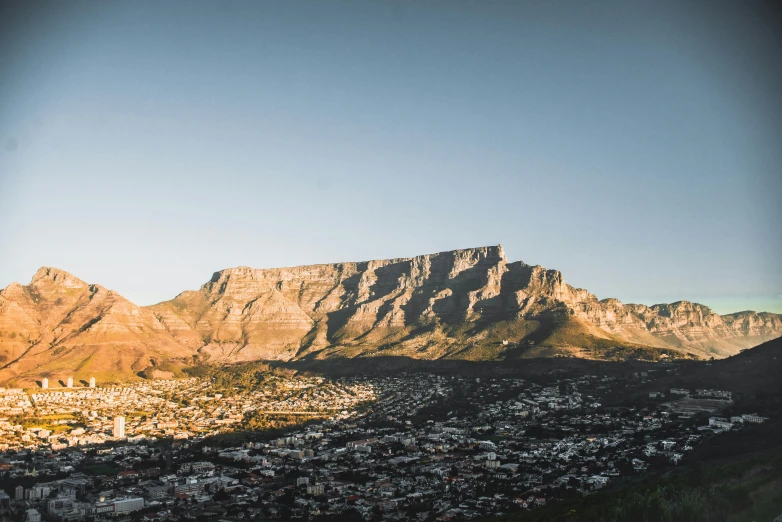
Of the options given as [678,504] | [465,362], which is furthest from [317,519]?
[465,362]

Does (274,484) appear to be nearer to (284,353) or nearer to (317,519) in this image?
(317,519)

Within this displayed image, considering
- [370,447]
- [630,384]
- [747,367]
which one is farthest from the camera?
[630,384]

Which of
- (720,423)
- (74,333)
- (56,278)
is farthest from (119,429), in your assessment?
(56,278)

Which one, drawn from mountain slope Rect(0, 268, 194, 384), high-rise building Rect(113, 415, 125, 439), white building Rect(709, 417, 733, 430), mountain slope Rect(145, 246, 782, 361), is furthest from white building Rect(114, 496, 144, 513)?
mountain slope Rect(145, 246, 782, 361)

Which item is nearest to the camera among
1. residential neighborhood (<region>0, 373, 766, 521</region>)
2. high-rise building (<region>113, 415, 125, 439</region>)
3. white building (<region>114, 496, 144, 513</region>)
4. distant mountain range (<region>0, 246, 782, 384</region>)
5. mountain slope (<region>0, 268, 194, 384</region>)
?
white building (<region>114, 496, 144, 513</region>)

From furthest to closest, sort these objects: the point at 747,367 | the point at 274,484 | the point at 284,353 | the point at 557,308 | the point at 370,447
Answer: the point at 284,353 → the point at 557,308 → the point at 747,367 → the point at 370,447 → the point at 274,484

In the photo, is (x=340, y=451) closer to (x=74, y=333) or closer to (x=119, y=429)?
(x=119, y=429)

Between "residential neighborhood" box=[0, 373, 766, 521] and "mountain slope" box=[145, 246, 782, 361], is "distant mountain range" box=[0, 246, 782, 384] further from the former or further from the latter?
"residential neighborhood" box=[0, 373, 766, 521]

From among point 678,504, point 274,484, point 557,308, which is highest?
point 557,308
